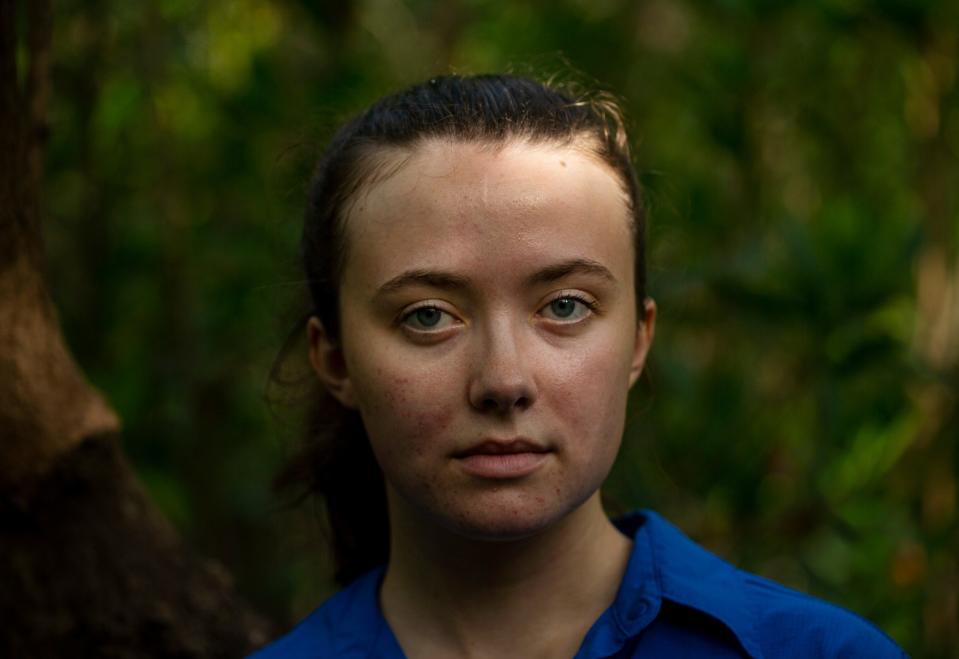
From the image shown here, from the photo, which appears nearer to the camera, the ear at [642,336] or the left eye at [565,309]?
the left eye at [565,309]

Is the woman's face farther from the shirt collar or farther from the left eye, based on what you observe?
the shirt collar

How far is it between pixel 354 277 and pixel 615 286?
33 cm

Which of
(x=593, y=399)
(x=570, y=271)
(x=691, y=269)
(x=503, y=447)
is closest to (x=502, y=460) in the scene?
(x=503, y=447)

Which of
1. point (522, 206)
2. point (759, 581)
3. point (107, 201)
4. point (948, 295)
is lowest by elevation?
point (948, 295)

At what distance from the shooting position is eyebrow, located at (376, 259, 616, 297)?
1403mm

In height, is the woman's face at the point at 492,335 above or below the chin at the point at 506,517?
above

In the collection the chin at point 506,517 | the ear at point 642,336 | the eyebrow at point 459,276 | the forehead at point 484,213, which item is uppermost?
the forehead at point 484,213

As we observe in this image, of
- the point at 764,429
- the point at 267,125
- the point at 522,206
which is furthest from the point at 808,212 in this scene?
the point at 522,206

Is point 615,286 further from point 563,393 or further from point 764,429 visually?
point 764,429

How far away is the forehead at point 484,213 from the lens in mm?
1399

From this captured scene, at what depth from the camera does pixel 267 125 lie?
319cm

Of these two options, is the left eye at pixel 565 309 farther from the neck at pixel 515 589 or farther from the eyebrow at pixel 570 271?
the neck at pixel 515 589

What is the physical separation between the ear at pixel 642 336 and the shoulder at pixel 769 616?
0.26 m

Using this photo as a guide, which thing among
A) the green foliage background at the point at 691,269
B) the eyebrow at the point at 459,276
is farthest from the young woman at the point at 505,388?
the green foliage background at the point at 691,269
